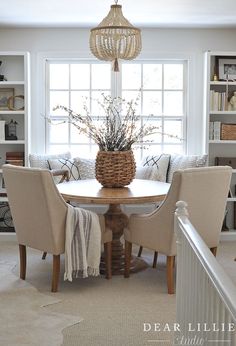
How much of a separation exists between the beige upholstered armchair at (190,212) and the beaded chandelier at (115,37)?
112cm

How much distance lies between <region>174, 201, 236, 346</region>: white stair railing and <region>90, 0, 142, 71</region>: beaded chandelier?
196 centimetres

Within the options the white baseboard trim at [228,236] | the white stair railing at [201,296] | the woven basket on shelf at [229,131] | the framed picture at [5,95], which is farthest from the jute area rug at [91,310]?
the framed picture at [5,95]

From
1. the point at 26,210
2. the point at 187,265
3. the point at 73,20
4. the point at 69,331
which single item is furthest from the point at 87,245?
the point at 73,20

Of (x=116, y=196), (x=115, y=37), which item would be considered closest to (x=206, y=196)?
(x=116, y=196)

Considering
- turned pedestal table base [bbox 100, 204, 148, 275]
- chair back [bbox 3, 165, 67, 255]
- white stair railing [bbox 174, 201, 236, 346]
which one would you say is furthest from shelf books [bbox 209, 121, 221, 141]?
white stair railing [bbox 174, 201, 236, 346]

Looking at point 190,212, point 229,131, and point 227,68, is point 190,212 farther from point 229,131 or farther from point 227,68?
point 227,68

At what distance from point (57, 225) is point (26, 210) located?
0.29 meters

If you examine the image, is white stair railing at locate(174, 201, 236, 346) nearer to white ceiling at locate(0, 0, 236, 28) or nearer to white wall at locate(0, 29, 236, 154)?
white ceiling at locate(0, 0, 236, 28)

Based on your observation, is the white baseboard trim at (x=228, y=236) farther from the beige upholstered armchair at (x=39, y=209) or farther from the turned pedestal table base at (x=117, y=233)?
the beige upholstered armchair at (x=39, y=209)

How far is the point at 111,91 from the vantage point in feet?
19.6

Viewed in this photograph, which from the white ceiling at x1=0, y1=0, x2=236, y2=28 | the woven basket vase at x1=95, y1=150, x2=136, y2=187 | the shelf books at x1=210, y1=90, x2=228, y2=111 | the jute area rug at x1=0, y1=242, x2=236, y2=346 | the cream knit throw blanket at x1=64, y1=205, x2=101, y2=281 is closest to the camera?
the jute area rug at x1=0, y1=242, x2=236, y2=346

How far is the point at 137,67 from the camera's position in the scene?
5988 mm

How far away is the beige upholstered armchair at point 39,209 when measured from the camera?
148 inches

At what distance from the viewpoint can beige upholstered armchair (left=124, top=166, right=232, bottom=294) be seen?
3.70 m
